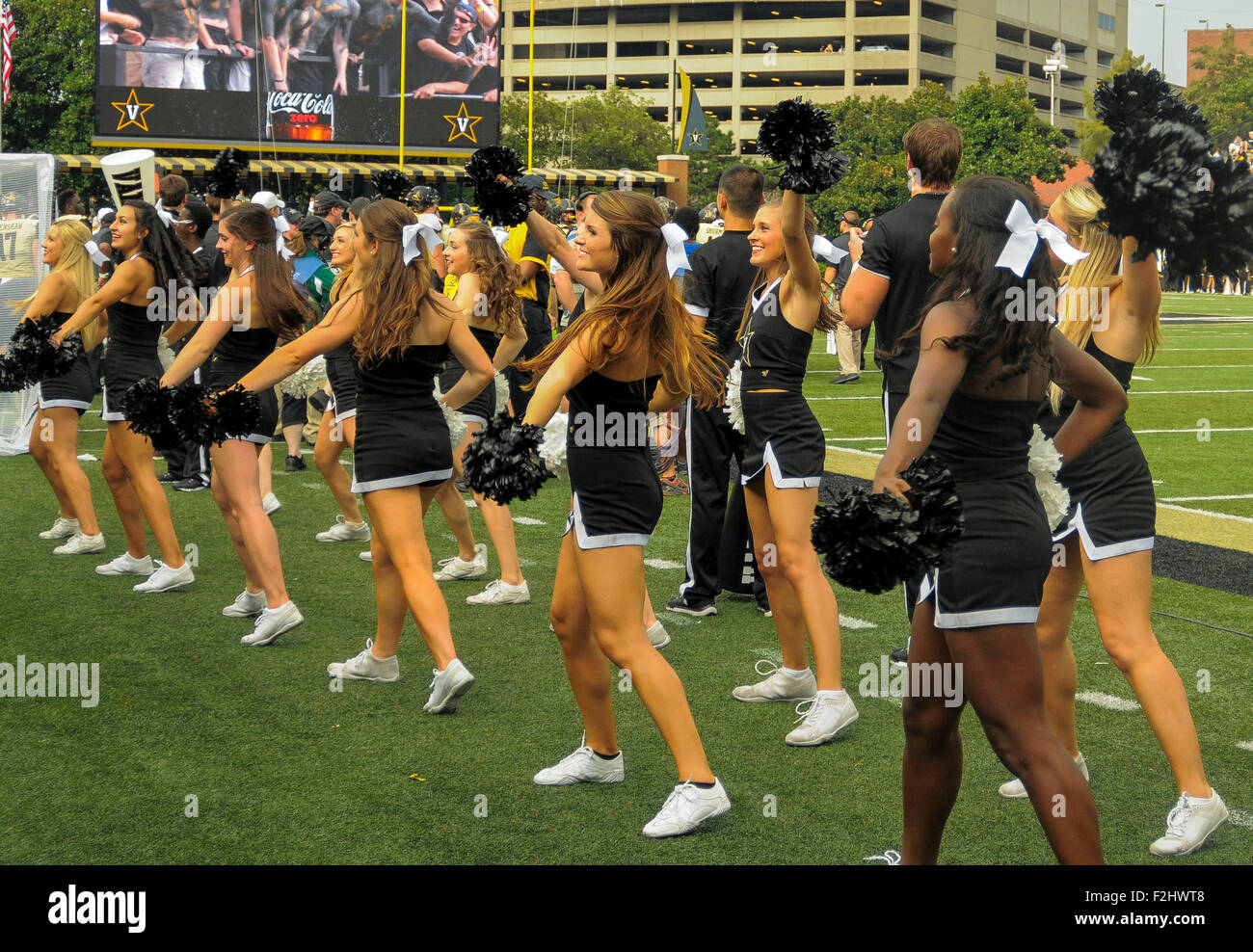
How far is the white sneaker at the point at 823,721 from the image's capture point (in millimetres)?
5250

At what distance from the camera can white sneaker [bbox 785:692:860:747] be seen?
17.2 feet

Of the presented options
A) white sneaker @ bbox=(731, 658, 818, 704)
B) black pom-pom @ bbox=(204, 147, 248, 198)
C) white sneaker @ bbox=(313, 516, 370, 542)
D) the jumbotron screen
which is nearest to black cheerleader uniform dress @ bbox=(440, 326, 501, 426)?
white sneaker @ bbox=(313, 516, 370, 542)

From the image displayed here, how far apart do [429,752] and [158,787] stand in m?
0.92

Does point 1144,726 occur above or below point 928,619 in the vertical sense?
below

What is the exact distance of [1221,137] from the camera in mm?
3982

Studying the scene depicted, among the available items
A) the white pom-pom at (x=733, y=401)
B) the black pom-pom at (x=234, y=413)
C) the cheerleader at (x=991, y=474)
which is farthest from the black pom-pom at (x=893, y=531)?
the white pom-pom at (x=733, y=401)

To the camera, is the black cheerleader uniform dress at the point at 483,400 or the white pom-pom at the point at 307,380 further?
the white pom-pom at the point at 307,380

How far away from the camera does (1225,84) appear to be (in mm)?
85188

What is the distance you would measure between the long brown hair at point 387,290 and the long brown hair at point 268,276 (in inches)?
45.3

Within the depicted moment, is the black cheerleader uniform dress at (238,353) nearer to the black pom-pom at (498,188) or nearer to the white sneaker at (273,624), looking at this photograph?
the white sneaker at (273,624)

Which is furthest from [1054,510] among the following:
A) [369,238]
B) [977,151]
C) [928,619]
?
[977,151]

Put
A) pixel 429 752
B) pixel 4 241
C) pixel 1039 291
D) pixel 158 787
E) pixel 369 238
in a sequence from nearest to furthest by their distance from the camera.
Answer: pixel 1039 291
pixel 158 787
pixel 429 752
pixel 369 238
pixel 4 241

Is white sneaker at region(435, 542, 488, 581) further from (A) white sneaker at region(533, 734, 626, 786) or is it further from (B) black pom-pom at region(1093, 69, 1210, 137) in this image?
(B) black pom-pom at region(1093, 69, 1210, 137)

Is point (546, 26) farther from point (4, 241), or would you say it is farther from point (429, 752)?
point (429, 752)
